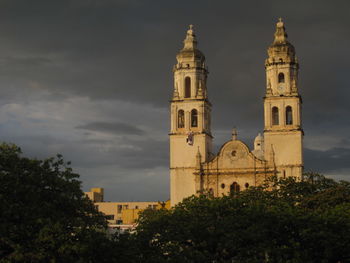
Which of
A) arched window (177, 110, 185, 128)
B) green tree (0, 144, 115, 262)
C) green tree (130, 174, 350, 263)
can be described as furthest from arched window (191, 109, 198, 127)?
green tree (0, 144, 115, 262)

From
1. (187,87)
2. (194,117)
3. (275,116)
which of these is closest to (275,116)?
(275,116)

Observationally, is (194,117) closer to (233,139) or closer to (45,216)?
(233,139)

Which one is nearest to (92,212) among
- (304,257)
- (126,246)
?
(126,246)

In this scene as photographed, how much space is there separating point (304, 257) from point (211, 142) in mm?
39399

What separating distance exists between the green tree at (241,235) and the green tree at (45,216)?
7.53ft

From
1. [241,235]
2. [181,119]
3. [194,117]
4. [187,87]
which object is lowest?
[241,235]

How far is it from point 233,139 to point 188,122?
4.48 metres

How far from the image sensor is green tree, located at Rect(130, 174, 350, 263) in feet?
91.6

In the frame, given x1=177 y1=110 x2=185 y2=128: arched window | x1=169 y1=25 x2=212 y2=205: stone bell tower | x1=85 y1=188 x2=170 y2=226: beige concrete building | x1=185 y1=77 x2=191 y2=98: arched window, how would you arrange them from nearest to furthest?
A: x1=169 y1=25 x2=212 y2=205: stone bell tower
x1=177 y1=110 x2=185 y2=128: arched window
x1=185 y1=77 x2=191 y2=98: arched window
x1=85 y1=188 x2=170 y2=226: beige concrete building

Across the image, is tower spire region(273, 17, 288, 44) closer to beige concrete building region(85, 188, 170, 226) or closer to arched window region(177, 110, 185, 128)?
arched window region(177, 110, 185, 128)

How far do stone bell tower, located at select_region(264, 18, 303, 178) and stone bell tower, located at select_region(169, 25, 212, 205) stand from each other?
5.85 meters

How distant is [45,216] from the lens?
2600 cm

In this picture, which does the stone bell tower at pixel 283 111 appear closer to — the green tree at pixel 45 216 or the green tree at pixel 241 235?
the green tree at pixel 241 235

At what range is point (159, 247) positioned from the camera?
2917 centimetres
